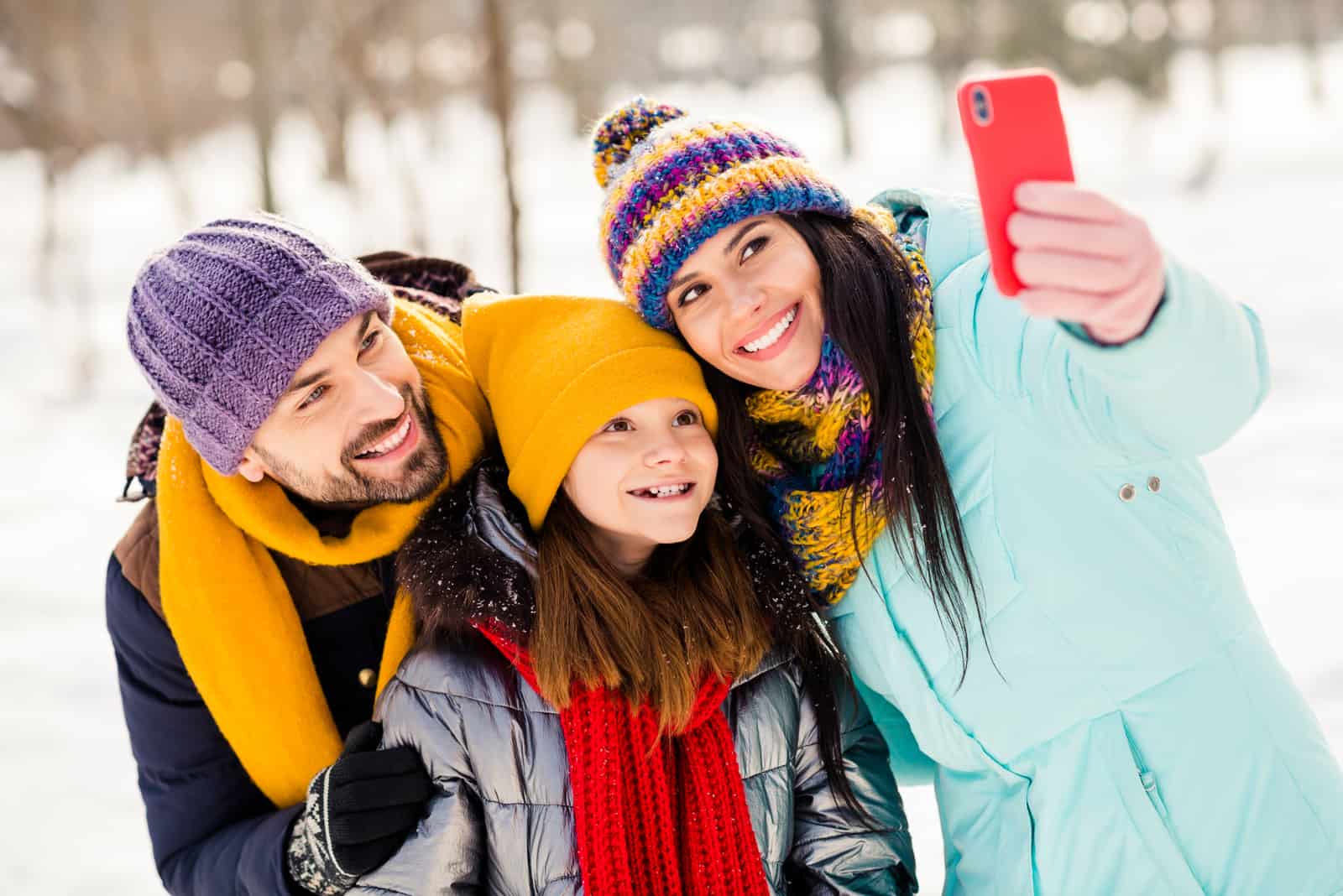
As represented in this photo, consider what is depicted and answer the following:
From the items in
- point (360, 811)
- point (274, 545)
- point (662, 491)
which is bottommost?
point (360, 811)

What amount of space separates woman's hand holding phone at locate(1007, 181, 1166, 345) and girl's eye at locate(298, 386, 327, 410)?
1345 mm

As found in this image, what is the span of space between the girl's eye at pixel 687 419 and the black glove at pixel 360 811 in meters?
0.76

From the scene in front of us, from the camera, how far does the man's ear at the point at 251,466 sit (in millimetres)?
2218

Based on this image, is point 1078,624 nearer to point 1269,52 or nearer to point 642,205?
point 642,205

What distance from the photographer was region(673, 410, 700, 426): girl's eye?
2.12 meters

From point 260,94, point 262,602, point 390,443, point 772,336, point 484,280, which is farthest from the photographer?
point 484,280

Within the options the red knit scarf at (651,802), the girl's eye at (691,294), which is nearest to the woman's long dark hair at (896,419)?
the girl's eye at (691,294)

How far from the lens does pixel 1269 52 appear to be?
2395 cm

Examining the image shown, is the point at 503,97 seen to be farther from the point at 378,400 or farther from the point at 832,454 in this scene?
the point at 832,454

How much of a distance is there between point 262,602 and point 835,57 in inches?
617

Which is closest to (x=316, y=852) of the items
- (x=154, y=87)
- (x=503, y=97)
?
(x=503, y=97)

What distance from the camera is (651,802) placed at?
207 centimetres

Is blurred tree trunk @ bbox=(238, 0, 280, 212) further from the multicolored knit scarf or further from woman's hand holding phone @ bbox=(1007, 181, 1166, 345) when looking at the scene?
woman's hand holding phone @ bbox=(1007, 181, 1166, 345)

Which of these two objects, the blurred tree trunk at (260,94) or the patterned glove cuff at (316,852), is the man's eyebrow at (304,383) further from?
the blurred tree trunk at (260,94)
